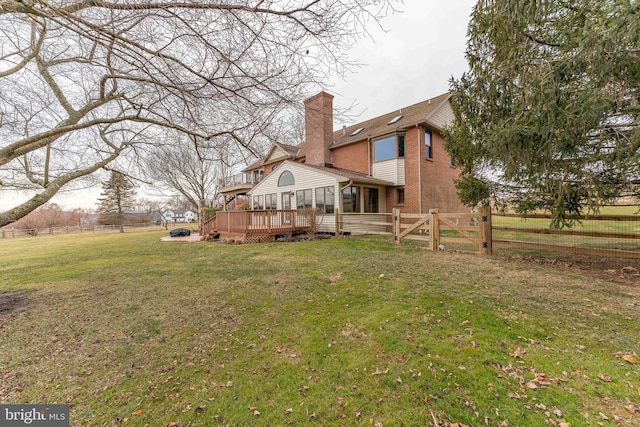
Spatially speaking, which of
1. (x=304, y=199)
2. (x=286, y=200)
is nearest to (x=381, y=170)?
(x=304, y=199)

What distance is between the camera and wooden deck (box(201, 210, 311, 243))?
496 inches

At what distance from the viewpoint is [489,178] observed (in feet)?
24.1

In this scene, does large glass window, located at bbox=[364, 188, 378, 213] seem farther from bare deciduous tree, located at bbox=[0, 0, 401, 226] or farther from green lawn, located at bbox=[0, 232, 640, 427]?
bare deciduous tree, located at bbox=[0, 0, 401, 226]

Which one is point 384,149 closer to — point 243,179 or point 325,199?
point 325,199

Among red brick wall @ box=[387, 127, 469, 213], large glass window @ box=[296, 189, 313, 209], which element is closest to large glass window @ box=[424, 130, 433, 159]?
red brick wall @ box=[387, 127, 469, 213]

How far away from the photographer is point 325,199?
46.1 ft

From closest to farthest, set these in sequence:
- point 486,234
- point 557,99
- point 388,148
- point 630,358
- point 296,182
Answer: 1. point 630,358
2. point 557,99
3. point 486,234
4. point 388,148
5. point 296,182

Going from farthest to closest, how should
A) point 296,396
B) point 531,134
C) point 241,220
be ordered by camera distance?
point 241,220
point 531,134
point 296,396

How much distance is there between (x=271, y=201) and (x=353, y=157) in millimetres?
6216

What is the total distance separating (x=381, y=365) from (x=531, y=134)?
5.33 metres

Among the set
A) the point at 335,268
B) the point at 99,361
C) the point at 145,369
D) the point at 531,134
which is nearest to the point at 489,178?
the point at 531,134

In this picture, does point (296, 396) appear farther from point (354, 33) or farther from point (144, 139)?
point (144, 139)

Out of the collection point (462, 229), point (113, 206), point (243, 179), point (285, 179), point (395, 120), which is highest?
point (395, 120)

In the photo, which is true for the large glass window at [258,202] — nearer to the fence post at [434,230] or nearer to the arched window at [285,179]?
the arched window at [285,179]
